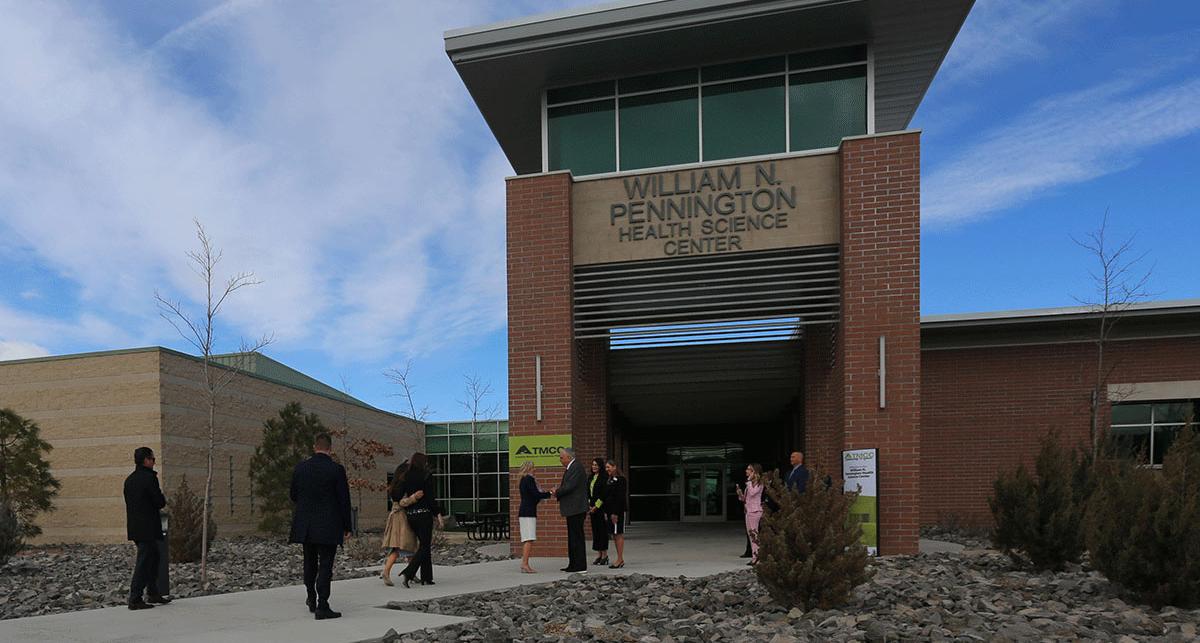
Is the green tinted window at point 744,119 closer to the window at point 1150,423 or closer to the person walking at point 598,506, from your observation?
the person walking at point 598,506

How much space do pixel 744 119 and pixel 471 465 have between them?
27918mm

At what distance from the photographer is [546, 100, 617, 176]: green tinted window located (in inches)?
620

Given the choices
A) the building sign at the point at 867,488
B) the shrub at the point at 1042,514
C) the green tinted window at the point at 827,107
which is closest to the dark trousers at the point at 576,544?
the building sign at the point at 867,488

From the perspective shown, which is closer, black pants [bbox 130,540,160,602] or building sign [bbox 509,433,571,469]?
black pants [bbox 130,540,160,602]

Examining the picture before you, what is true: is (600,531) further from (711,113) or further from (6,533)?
(6,533)

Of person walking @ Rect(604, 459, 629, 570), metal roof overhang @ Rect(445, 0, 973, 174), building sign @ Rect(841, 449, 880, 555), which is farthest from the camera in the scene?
metal roof overhang @ Rect(445, 0, 973, 174)

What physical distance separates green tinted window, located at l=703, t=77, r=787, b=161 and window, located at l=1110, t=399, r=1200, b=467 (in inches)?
437

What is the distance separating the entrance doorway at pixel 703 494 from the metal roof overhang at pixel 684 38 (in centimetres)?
1739

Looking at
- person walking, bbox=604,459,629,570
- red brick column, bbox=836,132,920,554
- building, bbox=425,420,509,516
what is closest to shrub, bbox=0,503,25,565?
person walking, bbox=604,459,629,570

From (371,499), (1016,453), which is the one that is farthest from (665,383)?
(371,499)

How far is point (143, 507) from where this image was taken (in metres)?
8.27

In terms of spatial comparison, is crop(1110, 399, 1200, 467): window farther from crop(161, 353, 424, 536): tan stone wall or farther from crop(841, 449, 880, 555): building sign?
crop(161, 353, 424, 536): tan stone wall

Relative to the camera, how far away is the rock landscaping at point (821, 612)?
22.3ft

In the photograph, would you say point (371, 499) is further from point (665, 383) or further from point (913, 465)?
point (913, 465)
